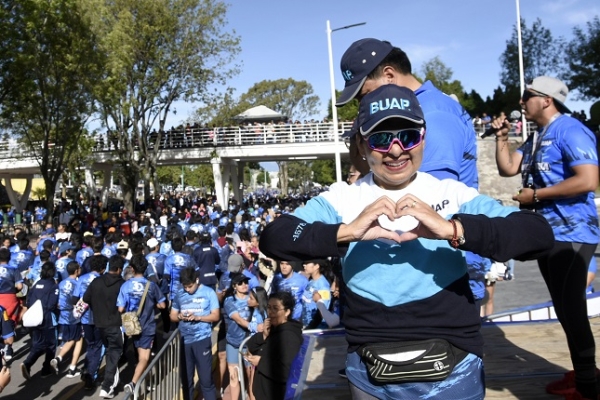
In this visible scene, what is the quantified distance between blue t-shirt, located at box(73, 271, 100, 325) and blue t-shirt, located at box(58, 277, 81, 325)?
72 mm

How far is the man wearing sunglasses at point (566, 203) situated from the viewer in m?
A: 2.87

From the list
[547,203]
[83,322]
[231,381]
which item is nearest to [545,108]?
[547,203]

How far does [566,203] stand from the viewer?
304cm

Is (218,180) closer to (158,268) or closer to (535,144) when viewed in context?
(158,268)

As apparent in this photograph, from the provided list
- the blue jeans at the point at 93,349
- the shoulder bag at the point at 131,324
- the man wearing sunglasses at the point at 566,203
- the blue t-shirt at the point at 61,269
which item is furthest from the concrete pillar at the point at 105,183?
the man wearing sunglasses at the point at 566,203

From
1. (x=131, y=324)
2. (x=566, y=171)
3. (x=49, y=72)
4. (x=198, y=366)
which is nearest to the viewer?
(x=566, y=171)

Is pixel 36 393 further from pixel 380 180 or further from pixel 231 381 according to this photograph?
pixel 380 180

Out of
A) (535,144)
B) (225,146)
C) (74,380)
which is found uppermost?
(225,146)

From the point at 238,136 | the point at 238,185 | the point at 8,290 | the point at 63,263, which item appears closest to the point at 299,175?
the point at 238,185

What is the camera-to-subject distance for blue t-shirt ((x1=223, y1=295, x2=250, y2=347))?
7414 mm

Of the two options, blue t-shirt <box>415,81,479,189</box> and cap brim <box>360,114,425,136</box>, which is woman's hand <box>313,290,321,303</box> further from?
cap brim <box>360,114,425,136</box>

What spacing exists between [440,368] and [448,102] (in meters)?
1.16

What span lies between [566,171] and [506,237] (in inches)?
58.0

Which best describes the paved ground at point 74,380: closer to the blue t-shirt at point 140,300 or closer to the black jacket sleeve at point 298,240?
the blue t-shirt at point 140,300
